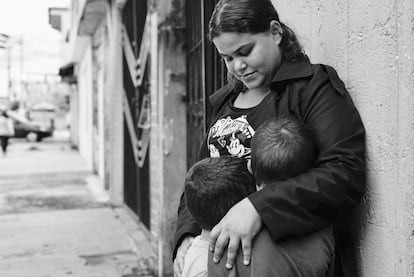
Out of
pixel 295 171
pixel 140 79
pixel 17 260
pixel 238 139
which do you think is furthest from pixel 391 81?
pixel 140 79

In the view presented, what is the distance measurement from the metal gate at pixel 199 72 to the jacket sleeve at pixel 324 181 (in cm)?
191

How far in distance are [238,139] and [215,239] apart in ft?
1.31

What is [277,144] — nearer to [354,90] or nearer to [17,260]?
[354,90]

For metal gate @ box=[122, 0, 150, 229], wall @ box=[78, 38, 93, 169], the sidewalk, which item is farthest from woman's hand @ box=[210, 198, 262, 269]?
wall @ box=[78, 38, 93, 169]

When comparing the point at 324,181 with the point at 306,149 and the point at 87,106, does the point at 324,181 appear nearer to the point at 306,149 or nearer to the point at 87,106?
the point at 306,149

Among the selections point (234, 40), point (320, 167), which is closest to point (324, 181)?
point (320, 167)

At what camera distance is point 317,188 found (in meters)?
1.58

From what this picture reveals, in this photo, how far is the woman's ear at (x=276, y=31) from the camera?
189 centimetres

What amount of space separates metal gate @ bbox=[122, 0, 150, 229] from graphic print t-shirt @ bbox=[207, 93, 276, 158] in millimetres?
4512

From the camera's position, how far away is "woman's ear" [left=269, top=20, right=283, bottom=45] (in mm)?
1887

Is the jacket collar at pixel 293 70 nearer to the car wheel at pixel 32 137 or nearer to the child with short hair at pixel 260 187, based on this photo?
the child with short hair at pixel 260 187

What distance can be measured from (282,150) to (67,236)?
5.78m

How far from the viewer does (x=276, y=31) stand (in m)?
1.90

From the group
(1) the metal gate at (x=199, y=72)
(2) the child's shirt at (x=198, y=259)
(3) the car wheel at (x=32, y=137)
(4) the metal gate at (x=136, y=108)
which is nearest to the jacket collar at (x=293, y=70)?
(2) the child's shirt at (x=198, y=259)
